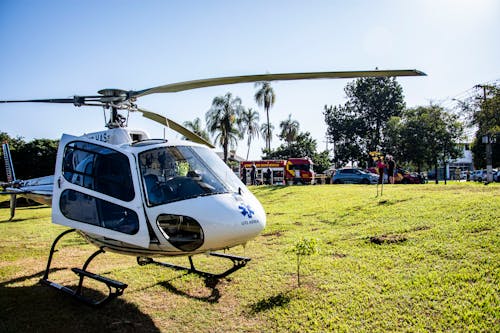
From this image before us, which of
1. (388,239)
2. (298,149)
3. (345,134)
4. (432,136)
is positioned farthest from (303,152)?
(388,239)

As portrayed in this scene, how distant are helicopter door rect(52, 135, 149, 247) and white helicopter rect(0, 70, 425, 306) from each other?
0.01 m

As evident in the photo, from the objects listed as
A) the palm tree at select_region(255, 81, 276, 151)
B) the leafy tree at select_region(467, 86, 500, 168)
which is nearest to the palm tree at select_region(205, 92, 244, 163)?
the palm tree at select_region(255, 81, 276, 151)

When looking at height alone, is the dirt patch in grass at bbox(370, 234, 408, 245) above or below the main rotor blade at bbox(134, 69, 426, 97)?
below

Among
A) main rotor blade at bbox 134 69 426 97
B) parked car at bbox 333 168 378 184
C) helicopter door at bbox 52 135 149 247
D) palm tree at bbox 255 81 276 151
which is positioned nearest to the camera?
main rotor blade at bbox 134 69 426 97

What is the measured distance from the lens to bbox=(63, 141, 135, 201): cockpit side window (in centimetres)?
480

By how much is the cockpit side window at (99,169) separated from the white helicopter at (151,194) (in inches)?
0.5

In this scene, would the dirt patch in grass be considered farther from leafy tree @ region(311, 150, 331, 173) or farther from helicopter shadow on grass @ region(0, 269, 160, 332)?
leafy tree @ region(311, 150, 331, 173)

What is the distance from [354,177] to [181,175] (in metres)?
24.7

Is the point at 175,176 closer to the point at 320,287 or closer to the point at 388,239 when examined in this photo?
the point at 320,287

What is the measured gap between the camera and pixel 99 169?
5164mm

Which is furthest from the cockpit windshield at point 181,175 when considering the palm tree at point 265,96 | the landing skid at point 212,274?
the palm tree at point 265,96

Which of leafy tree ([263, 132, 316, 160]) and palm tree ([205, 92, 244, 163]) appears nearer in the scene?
palm tree ([205, 92, 244, 163])

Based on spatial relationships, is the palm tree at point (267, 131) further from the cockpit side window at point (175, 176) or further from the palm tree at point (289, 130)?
the cockpit side window at point (175, 176)

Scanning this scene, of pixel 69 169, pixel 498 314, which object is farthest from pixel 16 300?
pixel 498 314
